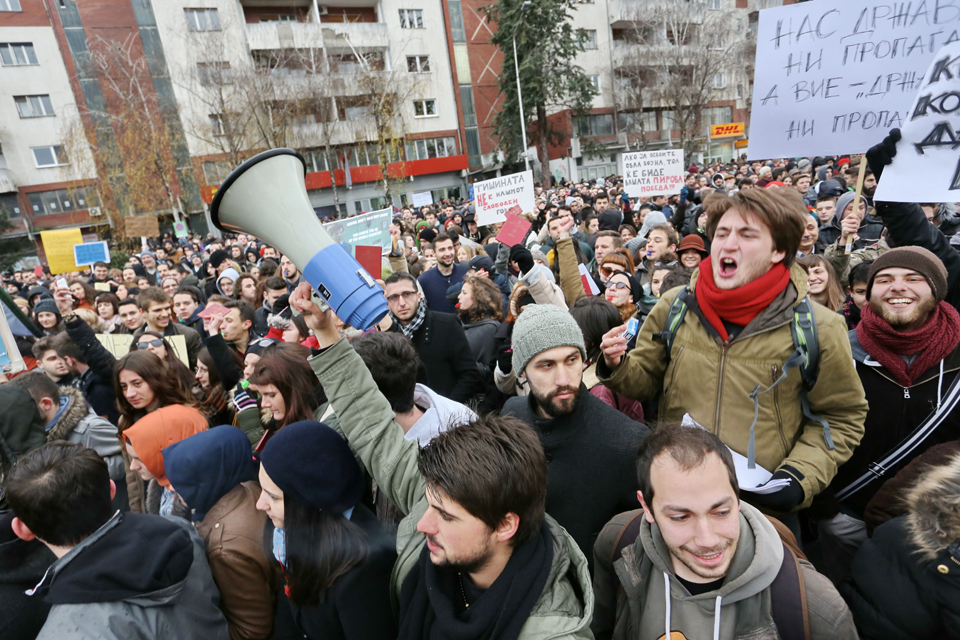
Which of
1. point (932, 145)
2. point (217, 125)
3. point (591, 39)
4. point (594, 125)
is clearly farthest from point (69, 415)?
point (591, 39)

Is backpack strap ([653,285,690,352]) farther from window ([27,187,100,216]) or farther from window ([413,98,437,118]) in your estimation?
window ([27,187,100,216])

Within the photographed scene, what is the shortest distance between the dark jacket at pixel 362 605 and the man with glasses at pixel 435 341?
189 centimetres

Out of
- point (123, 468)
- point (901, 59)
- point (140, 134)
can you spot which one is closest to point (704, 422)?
point (901, 59)

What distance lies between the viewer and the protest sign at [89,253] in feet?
35.5

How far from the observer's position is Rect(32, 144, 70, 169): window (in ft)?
92.6

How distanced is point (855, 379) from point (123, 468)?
4137 millimetres

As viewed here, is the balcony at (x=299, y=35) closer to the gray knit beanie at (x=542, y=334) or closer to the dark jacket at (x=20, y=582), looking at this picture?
the gray knit beanie at (x=542, y=334)

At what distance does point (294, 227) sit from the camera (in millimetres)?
1852

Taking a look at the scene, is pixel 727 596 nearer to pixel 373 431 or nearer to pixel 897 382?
pixel 373 431

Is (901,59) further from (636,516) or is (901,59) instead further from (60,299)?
(60,299)

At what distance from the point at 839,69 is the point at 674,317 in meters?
2.39

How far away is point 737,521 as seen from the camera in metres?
1.42

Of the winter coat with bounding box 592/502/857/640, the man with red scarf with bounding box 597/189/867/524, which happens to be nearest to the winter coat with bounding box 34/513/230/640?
the winter coat with bounding box 592/502/857/640

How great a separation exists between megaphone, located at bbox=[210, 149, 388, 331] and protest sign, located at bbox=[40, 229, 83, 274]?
39.0 ft
